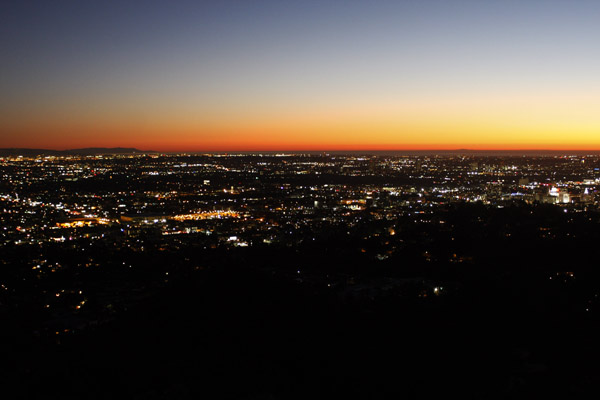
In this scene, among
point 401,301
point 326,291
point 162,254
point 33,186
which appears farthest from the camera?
point 33,186

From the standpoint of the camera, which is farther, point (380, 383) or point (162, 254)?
point (162, 254)

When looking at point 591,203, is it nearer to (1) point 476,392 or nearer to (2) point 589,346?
(2) point 589,346

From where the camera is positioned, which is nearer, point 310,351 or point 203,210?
point 310,351

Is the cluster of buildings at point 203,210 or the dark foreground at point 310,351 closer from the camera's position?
the dark foreground at point 310,351

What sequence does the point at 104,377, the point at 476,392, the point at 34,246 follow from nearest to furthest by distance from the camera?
the point at 476,392 → the point at 104,377 → the point at 34,246

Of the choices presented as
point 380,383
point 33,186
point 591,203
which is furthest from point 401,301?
point 33,186

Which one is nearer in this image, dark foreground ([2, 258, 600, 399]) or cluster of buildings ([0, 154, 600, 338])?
dark foreground ([2, 258, 600, 399])

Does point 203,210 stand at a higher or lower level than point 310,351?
higher

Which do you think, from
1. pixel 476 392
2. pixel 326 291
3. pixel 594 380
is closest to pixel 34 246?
pixel 326 291

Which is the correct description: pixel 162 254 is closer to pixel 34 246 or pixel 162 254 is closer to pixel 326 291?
pixel 34 246
